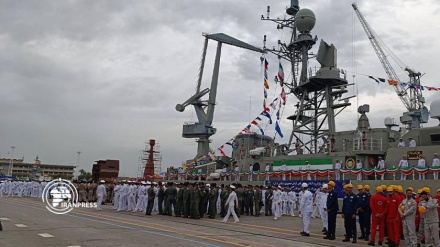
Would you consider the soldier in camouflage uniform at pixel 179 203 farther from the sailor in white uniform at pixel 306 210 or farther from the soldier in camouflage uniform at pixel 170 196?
the sailor in white uniform at pixel 306 210

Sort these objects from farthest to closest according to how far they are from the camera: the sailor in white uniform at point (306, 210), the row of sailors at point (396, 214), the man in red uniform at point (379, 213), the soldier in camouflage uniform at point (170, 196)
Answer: the soldier in camouflage uniform at point (170, 196), the sailor in white uniform at point (306, 210), the man in red uniform at point (379, 213), the row of sailors at point (396, 214)

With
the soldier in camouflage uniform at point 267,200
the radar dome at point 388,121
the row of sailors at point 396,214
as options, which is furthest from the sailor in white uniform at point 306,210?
the radar dome at point 388,121

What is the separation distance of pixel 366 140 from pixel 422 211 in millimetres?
15297

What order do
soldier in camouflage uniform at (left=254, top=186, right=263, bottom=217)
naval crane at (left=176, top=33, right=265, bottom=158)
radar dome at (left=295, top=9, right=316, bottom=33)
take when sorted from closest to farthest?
1. soldier in camouflage uniform at (left=254, top=186, right=263, bottom=217)
2. radar dome at (left=295, top=9, right=316, bottom=33)
3. naval crane at (left=176, top=33, right=265, bottom=158)

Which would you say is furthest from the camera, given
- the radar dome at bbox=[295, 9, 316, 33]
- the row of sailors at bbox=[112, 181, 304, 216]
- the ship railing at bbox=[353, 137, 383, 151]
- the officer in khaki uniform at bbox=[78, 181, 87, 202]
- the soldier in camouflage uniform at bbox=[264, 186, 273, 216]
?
the radar dome at bbox=[295, 9, 316, 33]

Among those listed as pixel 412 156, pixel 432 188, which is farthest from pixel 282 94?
pixel 432 188

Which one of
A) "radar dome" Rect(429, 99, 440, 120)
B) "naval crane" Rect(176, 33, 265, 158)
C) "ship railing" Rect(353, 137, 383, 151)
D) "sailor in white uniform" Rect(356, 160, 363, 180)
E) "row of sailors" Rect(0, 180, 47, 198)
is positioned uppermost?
"naval crane" Rect(176, 33, 265, 158)

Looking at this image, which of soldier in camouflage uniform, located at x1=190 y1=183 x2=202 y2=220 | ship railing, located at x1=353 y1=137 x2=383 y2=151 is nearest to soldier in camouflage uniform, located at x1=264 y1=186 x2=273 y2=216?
soldier in camouflage uniform, located at x1=190 y1=183 x2=202 y2=220

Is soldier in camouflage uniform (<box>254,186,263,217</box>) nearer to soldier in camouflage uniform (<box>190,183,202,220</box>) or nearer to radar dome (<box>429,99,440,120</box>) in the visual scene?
soldier in camouflage uniform (<box>190,183,202,220</box>)

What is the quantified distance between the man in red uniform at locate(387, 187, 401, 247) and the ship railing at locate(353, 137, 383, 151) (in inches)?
551

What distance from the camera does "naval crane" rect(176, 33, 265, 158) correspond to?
1790 inches

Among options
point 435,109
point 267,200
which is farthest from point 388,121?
point 267,200

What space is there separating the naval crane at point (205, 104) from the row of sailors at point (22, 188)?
18.6m

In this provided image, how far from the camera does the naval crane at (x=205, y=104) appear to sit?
45469 mm
